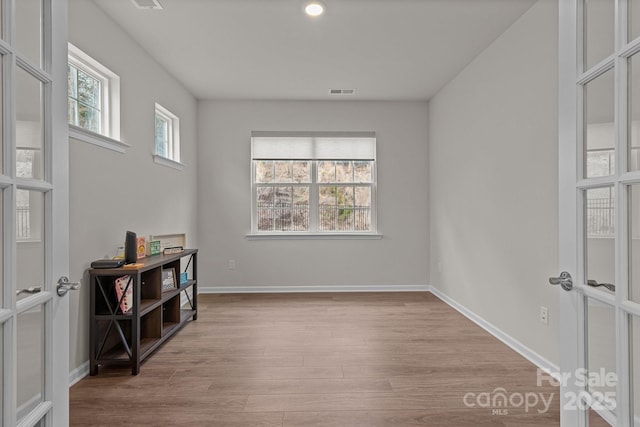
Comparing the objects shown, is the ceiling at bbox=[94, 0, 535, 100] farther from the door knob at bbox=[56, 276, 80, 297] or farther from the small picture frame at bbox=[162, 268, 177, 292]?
the door knob at bbox=[56, 276, 80, 297]

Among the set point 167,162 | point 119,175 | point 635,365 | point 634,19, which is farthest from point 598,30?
point 167,162

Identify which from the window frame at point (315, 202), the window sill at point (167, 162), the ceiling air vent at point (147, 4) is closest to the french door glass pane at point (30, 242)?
the ceiling air vent at point (147, 4)

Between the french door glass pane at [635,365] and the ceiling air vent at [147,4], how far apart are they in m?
3.09

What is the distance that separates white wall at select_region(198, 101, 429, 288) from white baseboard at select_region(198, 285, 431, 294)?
5 centimetres

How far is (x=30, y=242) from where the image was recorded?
3.32ft

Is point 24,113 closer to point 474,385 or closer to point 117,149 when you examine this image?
point 117,149

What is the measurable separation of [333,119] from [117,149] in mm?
2801

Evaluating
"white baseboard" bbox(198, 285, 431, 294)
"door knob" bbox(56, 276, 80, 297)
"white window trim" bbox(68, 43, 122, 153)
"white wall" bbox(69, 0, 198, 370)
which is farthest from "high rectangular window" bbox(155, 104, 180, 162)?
"door knob" bbox(56, 276, 80, 297)

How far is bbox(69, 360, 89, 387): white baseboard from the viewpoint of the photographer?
2.25 m

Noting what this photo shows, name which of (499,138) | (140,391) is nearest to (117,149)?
(140,391)

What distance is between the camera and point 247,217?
479 centimetres

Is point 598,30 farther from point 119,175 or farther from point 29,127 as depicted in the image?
point 119,175

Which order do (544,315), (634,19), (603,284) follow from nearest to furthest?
1. (634,19)
2. (603,284)
3. (544,315)

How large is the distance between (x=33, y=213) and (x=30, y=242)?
3.4 inches
